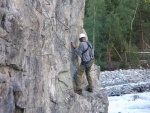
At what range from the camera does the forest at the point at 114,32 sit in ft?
127

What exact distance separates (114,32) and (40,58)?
29.4 meters

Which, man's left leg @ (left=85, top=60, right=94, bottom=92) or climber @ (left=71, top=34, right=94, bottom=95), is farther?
man's left leg @ (left=85, top=60, right=94, bottom=92)

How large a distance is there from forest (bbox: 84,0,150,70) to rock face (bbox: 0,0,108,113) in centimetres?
2528

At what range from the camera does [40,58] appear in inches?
418

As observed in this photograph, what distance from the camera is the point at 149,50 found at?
140 ft

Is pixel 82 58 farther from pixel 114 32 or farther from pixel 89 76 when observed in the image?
pixel 114 32

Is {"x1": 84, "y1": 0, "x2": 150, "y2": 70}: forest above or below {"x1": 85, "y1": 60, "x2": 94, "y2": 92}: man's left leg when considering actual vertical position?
above

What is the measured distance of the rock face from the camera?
937 cm

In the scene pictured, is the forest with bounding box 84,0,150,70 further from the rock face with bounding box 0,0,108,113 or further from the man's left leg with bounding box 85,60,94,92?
the rock face with bounding box 0,0,108,113

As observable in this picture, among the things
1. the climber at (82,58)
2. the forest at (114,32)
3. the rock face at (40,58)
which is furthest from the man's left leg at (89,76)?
the forest at (114,32)

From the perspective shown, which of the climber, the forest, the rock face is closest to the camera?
the rock face

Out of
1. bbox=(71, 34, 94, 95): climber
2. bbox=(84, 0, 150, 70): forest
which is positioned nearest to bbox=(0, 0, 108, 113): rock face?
bbox=(71, 34, 94, 95): climber

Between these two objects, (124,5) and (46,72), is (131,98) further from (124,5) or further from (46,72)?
(124,5)

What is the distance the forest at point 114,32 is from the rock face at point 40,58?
25.3m
